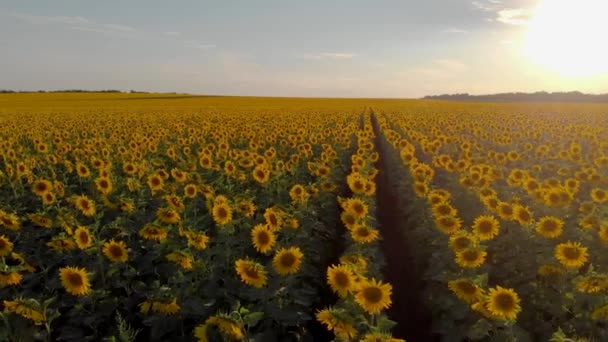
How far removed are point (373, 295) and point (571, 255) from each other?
2.81 meters

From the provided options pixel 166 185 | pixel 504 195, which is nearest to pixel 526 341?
pixel 504 195

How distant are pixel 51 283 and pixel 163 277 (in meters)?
1.26

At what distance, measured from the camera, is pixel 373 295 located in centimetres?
393

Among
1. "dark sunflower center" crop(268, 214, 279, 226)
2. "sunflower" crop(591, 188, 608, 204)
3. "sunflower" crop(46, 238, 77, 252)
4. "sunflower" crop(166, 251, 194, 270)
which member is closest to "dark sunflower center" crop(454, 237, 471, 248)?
"dark sunflower center" crop(268, 214, 279, 226)

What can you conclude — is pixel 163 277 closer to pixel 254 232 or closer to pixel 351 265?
pixel 254 232

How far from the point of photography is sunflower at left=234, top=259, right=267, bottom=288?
15.0 feet

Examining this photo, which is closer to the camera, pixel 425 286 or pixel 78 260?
pixel 78 260

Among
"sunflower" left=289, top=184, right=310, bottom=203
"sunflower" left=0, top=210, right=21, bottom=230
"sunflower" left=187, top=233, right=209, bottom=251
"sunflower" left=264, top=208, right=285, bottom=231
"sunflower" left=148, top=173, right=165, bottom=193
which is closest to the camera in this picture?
"sunflower" left=187, top=233, right=209, bottom=251

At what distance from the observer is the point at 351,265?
4.43 metres

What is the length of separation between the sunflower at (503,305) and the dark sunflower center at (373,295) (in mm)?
1034

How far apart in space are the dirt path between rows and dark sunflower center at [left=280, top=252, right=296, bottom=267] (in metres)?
2.34

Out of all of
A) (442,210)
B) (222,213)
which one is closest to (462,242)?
(442,210)

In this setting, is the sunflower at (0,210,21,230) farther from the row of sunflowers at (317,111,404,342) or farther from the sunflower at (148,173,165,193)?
the row of sunflowers at (317,111,404,342)

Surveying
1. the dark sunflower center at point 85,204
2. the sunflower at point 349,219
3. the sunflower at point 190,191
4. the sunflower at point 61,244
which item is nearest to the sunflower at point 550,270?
the sunflower at point 349,219
